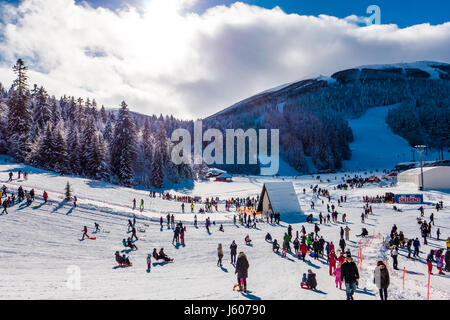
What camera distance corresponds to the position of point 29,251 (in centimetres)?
1393

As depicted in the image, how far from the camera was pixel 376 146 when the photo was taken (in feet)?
456

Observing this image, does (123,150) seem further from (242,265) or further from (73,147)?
(242,265)

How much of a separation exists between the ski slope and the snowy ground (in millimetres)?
100190

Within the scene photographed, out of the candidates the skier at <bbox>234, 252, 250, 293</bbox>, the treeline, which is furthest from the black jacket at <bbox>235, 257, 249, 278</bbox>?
the treeline

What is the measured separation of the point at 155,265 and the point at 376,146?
494 ft

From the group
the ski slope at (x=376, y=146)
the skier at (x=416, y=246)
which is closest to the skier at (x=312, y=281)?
the skier at (x=416, y=246)

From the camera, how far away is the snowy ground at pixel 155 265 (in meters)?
9.40

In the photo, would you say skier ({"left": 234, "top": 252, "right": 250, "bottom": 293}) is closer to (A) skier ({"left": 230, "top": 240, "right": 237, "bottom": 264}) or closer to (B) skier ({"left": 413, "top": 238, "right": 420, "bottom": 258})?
(A) skier ({"left": 230, "top": 240, "right": 237, "bottom": 264})

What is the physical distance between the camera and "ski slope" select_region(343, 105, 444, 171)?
398ft

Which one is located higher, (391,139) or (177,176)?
(391,139)
